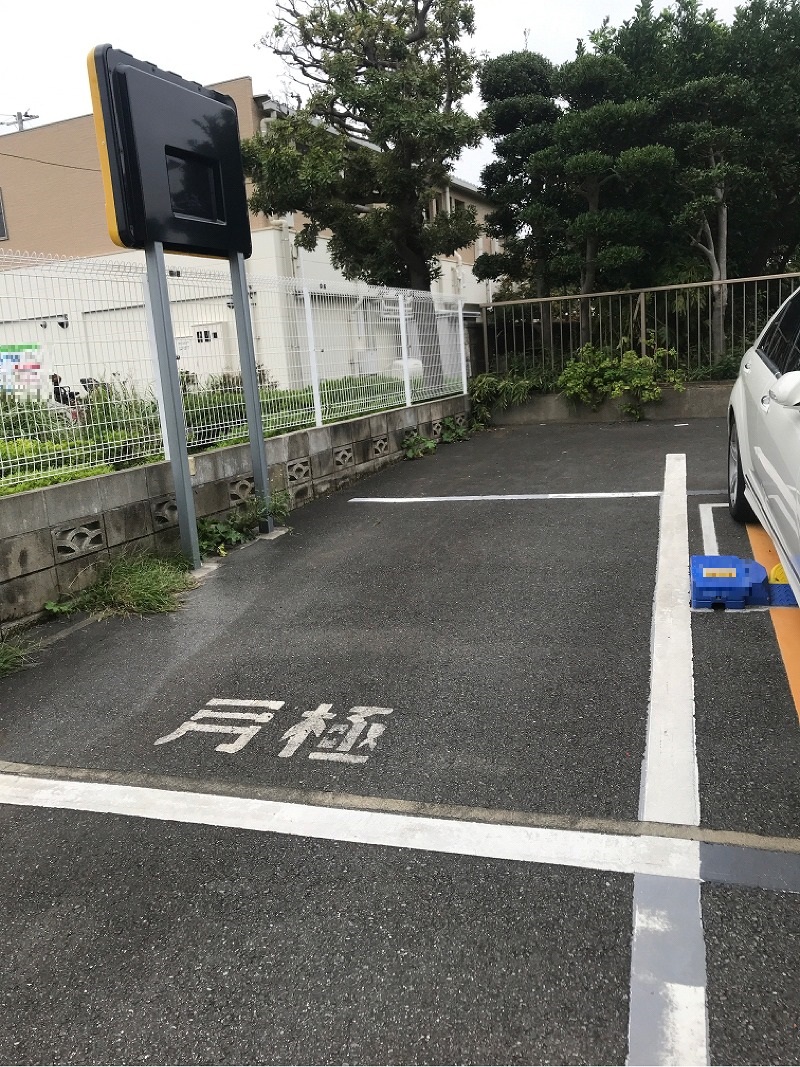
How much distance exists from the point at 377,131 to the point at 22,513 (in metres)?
8.97

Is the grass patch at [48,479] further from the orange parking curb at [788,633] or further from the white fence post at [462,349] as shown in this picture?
the white fence post at [462,349]

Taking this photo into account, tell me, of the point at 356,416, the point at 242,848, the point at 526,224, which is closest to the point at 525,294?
the point at 526,224

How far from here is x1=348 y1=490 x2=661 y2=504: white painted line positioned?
7180mm

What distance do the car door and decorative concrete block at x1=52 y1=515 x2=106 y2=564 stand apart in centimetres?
411

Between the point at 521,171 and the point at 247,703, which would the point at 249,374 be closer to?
the point at 247,703

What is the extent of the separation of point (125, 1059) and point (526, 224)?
13952 millimetres

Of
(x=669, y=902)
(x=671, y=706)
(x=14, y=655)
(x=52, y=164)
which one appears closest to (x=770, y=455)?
(x=671, y=706)

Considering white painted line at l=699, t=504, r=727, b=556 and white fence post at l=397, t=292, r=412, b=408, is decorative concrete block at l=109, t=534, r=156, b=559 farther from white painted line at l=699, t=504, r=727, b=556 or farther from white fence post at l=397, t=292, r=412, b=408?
white fence post at l=397, t=292, r=412, b=408

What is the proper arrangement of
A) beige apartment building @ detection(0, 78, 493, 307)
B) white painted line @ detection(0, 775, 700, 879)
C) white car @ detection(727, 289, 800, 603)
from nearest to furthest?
1. white painted line @ detection(0, 775, 700, 879)
2. white car @ detection(727, 289, 800, 603)
3. beige apartment building @ detection(0, 78, 493, 307)

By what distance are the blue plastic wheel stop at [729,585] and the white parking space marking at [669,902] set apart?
140 millimetres

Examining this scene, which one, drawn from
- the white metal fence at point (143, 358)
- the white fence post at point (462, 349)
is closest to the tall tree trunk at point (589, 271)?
the white fence post at point (462, 349)

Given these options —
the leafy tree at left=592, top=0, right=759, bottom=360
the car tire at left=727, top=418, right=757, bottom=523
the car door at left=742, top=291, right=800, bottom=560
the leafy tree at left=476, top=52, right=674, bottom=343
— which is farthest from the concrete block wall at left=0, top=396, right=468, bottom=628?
the leafy tree at left=592, top=0, right=759, bottom=360

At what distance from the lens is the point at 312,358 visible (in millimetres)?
8117

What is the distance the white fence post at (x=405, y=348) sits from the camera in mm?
10125
